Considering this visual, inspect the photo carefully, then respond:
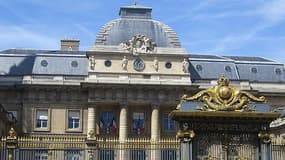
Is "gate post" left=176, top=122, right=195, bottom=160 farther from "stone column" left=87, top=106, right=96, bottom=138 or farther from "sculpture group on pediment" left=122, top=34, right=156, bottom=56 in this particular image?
"sculpture group on pediment" left=122, top=34, right=156, bottom=56

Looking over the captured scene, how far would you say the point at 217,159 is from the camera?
57.6ft

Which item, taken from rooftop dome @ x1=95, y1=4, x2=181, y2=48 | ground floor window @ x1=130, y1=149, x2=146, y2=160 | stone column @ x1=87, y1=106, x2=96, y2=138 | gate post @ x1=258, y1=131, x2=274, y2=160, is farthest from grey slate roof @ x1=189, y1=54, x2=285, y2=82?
gate post @ x1=258, y1=131, x2=274, y2=160

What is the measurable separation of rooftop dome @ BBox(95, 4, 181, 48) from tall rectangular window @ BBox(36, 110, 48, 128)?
304 inches

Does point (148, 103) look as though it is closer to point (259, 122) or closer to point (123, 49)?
point (123, 49)

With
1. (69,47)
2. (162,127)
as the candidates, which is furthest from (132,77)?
(69,47)

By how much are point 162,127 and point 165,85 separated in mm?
3777

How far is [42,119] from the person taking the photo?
55438 mm

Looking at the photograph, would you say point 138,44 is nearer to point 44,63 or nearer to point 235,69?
point 44,63

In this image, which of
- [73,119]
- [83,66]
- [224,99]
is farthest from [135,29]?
[224,99]

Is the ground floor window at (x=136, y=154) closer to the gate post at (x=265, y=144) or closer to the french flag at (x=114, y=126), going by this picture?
the french flag at (x=114, y=126)

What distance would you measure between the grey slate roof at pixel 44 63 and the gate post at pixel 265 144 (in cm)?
4120

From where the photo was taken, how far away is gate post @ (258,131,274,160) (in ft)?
57.8

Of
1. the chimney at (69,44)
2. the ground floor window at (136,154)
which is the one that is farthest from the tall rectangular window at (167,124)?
the chimney at (69,44)

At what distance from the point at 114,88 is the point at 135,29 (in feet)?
20.9
